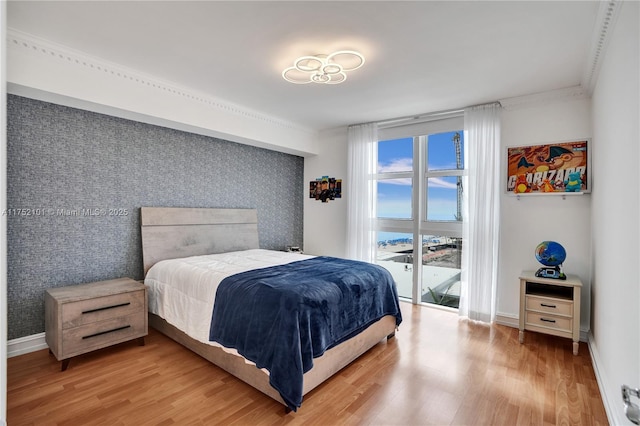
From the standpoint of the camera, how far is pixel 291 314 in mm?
2078

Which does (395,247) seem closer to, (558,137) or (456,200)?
(456,200)

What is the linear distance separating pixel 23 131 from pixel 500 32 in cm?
391

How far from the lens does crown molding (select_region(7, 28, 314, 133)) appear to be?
240cm

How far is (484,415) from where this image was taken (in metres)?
2.03

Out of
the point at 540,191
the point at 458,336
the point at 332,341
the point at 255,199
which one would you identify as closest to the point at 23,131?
the point at 255,199

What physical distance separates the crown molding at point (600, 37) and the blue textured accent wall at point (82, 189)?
3.87 m

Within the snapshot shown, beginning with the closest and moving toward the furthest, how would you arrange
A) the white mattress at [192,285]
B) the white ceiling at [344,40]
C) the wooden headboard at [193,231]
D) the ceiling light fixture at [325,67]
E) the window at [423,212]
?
1. the white ceiling at [344,40]
2. the ceiling light fixture at [325,67]
3. the white mattress at [192,285]
4. the wooden headboard at [193,231]
5. the window at [423,212]

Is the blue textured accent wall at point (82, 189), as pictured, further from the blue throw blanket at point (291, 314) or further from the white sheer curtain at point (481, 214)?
the white sheer curtain at point (481, 214)

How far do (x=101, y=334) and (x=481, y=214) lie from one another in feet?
13.1

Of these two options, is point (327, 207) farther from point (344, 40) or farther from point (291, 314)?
point (291, 314)

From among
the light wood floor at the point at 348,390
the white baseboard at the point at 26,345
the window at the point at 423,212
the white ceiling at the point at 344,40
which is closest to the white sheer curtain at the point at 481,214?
the window at the point at 423,212

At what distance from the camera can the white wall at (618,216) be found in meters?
1.55

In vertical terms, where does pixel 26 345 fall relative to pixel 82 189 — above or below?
below

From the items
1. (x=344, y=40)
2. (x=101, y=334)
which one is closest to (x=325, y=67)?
(x=344, y=40)
